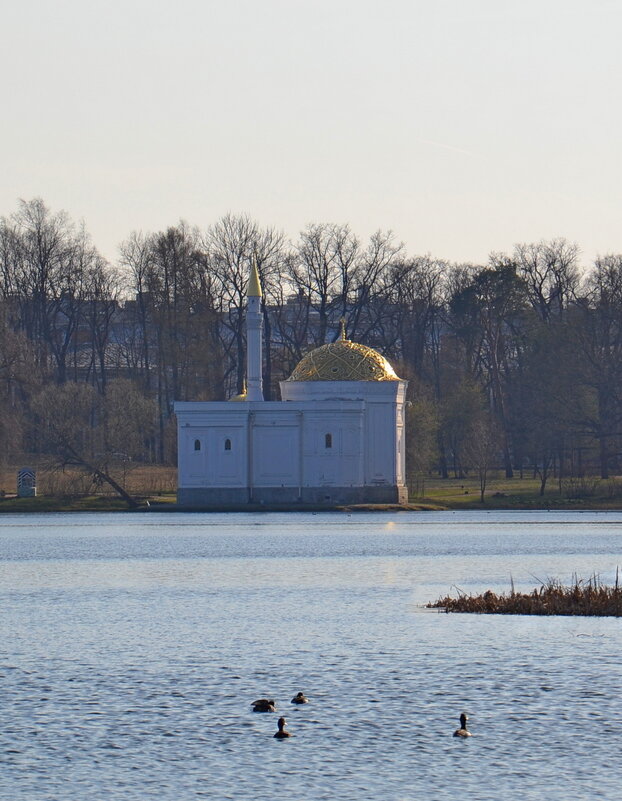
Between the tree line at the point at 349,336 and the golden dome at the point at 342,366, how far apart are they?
5823mm

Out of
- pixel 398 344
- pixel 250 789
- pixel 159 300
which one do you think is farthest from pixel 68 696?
pixel 398 344

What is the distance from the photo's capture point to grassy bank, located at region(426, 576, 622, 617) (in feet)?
111

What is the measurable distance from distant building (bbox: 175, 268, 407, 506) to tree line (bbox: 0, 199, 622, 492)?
4854mm

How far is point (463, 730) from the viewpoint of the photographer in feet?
74.7

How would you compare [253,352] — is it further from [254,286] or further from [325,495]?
[325,495]

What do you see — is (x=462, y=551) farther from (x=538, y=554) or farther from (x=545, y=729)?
(x=545, y=729)

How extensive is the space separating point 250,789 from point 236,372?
83.2 m

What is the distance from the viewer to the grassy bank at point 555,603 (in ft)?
111

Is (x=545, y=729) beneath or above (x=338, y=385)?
beneath

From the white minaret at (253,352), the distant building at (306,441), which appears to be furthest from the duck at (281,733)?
the white minaret at (253,352)

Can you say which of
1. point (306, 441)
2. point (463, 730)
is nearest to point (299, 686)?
point (463, 730)

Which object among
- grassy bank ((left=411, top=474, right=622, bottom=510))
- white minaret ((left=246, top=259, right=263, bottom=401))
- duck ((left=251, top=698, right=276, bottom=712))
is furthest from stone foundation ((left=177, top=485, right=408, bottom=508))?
duck ((left=251, top=698, right=276, bottom=712))

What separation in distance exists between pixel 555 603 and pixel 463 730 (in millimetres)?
11866

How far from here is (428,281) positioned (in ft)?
337
